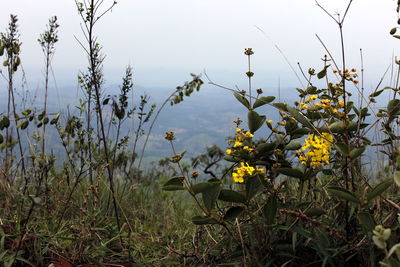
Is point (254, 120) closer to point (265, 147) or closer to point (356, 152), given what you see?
point (265, 147)

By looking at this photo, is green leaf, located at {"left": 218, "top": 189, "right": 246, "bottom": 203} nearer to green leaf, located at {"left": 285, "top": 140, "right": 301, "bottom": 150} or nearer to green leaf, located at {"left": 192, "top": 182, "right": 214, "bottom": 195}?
green leaf, located at {"left": 192, "top": 182, "right": 214, "bottom": 195}

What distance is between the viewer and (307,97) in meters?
1.81

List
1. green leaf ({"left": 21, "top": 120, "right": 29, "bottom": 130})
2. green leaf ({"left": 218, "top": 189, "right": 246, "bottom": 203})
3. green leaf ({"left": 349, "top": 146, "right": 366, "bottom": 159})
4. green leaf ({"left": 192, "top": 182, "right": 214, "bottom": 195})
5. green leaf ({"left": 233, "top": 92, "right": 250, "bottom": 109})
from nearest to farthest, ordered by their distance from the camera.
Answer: green leaf ({"left": 349, "top": 146, "right": 366, "bottom": 159}) → green leaf ({"left": 192, "top": 182, "right": 214, "bottom": 195}) → green leaf ({"left": 218, "top": 189, "right": 246, "bottom": 203}) → green leaf ({"left": 233, "top": 92, "right": 250, "bottom": 109}) → green leaf ({"left": 21, "top": 120, "right": 29, "bottom": 130})

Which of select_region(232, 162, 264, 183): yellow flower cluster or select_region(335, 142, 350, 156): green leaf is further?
select_region(232, 162, 264, 183): yellow flower cluster

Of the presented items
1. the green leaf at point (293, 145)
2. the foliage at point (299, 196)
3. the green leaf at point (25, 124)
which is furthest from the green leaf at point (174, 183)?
the green leaf at point (25, 124)

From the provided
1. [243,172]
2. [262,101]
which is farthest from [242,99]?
[243,172]

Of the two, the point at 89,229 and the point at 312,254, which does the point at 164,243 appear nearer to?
the point at 89,229

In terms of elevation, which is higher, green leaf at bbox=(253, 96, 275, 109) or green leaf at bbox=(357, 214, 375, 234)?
green leaf at bbox=(253, 96, 275, 109)

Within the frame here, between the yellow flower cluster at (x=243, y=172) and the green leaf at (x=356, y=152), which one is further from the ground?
the green leaf at (x=356, y=152)

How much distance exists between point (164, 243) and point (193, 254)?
0.45 metres

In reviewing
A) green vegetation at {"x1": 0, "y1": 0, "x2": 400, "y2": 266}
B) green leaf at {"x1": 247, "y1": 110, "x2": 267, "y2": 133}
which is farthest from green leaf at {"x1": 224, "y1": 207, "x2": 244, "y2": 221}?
green leaf at {"x1": 247, "y1": 110, "x2": 267, "y2": 133}

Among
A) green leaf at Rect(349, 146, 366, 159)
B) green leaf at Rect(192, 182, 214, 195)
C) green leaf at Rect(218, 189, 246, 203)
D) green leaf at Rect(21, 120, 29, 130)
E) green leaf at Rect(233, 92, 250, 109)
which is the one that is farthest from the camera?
green leaf at Rect(21, 120, 29, 130)

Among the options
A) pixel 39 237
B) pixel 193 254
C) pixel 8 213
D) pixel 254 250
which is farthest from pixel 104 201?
pixel 254 250

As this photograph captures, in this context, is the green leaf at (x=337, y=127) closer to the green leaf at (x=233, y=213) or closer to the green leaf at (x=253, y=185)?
the green leaf at (x=253, y=185)
